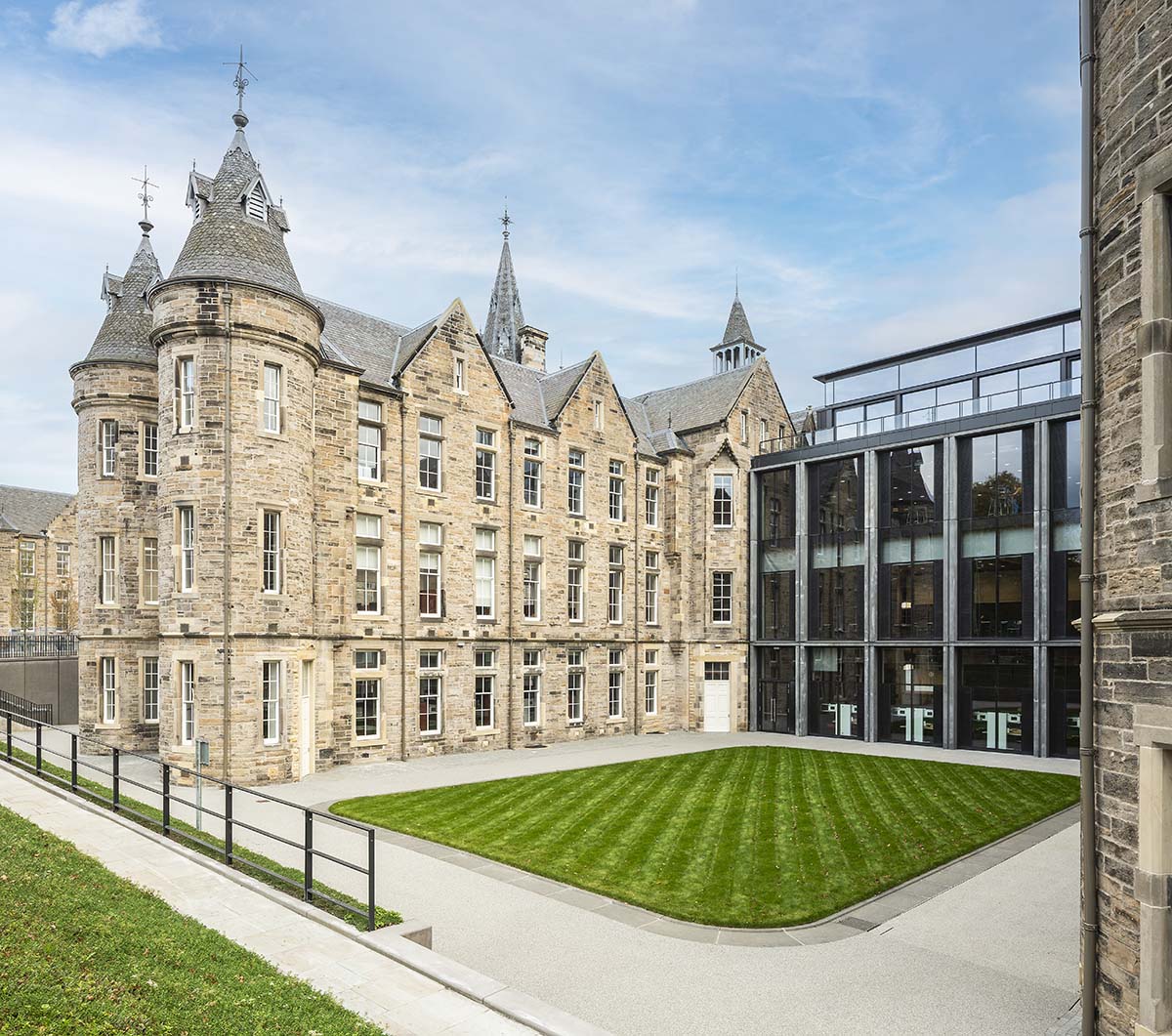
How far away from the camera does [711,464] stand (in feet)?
113

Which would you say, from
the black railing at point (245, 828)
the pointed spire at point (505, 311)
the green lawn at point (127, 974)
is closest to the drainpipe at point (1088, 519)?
the green lawn at point (127, 974)

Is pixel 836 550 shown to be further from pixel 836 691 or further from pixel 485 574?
pixel 485 574

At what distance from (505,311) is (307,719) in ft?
116

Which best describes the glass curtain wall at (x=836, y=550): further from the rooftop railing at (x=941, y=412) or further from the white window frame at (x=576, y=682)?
the white window frame at (x=576, y=682)

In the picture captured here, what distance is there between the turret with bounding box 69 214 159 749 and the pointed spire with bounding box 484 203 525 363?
27.7 metres

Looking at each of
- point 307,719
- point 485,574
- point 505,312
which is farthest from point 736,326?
point 307,719

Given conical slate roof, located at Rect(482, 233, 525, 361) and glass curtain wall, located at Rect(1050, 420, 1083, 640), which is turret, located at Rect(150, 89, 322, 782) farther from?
conical slate roof, located at Rect(482, 233, 525, 361)

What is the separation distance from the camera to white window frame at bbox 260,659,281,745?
1984 cm

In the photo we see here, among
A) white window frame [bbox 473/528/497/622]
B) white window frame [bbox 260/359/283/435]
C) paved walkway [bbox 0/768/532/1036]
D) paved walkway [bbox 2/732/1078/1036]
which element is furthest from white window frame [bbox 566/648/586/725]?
paved walkway [bbox 0/768/532/1036]

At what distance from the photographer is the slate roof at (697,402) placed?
35.1 m

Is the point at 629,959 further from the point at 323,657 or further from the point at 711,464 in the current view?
the point at 711,464

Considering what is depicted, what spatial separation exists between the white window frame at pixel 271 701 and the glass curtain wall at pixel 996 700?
2194 centimetres

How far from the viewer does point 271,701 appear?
65.9ft

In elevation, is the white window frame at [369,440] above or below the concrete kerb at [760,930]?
above
